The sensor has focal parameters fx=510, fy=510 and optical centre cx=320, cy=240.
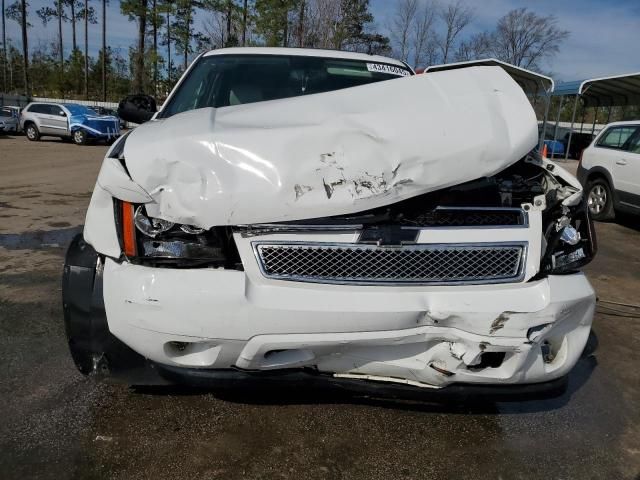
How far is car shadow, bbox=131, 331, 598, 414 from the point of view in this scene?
6.76 feet

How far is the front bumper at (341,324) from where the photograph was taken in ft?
5.98

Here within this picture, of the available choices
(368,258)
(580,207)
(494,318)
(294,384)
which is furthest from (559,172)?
(294,384)

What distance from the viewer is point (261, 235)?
75.7 inches

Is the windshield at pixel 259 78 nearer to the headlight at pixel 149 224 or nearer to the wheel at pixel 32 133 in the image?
the headlight at pixel 149 224

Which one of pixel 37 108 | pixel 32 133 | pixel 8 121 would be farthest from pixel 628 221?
pixel 8 121

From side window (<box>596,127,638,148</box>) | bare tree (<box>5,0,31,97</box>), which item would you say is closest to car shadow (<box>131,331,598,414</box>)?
side window (<box>596,127,638,148</box>)

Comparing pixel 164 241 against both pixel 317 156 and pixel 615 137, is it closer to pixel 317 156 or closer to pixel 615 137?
pixel 317 156

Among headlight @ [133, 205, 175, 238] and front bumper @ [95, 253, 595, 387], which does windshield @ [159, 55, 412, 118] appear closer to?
headlight @ [133, 205, 175, 238]

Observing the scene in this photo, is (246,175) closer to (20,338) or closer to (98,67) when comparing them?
(20,338)

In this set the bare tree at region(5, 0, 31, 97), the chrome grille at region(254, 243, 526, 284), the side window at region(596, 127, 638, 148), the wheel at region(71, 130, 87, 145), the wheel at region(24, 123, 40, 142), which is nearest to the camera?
the chrome grille at region(254, 243, 526, 284)

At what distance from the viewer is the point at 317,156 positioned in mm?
1924

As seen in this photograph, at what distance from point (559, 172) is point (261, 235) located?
1406 millimetres

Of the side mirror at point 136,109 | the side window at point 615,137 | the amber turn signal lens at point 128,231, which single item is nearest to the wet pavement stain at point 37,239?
the side mirror at point 136,109

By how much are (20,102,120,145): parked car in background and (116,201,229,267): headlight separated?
70.5 feet
